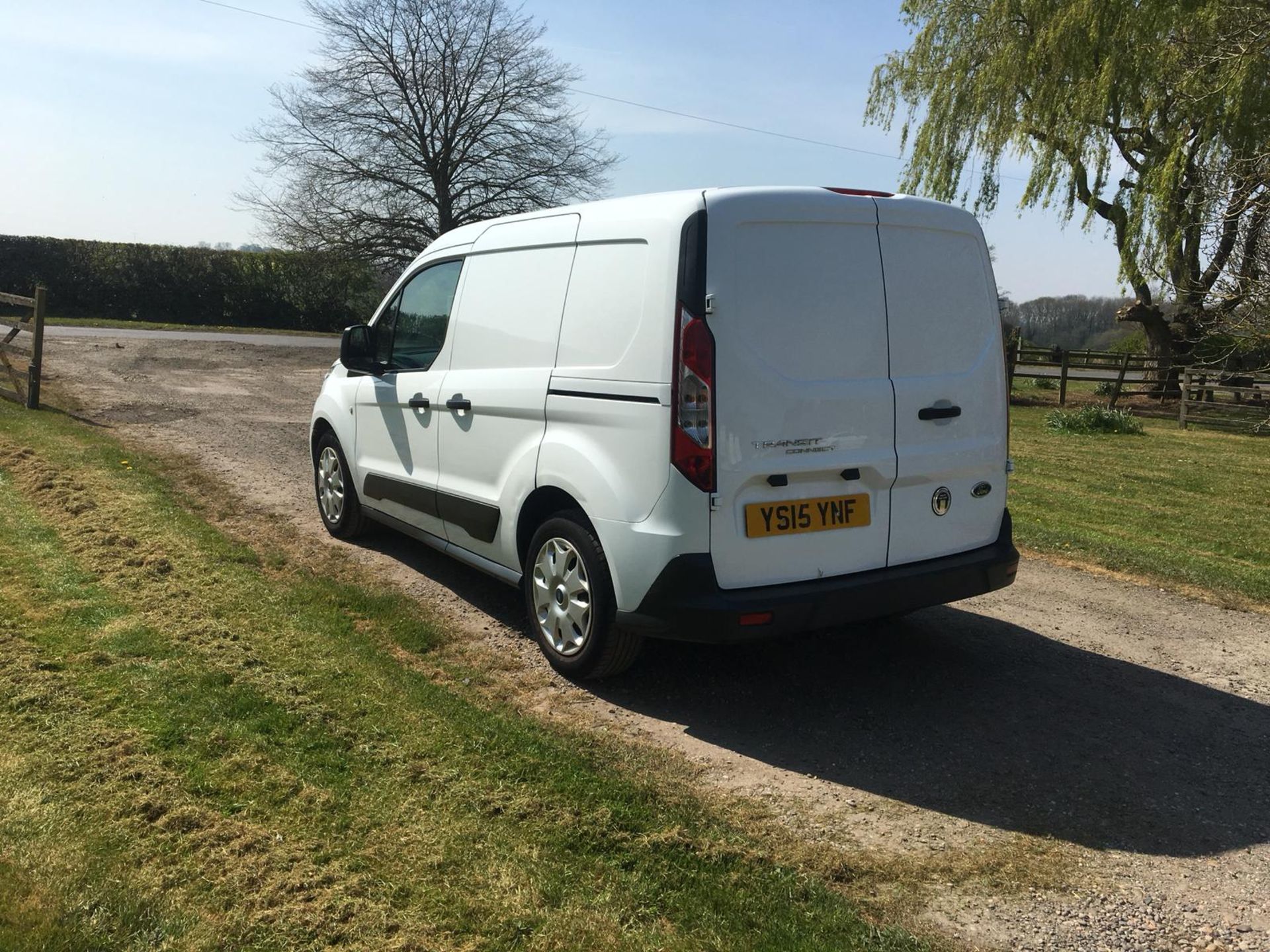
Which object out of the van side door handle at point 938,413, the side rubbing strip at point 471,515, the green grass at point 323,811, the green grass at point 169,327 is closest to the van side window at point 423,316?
the side rubbing strip at point 471,515

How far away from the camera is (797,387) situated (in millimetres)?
4086

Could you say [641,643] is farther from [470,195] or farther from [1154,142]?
[470,195]

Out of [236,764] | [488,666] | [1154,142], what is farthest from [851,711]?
[1154,142]

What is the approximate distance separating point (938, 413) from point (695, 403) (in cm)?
123

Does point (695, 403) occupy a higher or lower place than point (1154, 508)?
higher

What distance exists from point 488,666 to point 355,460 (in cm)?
252

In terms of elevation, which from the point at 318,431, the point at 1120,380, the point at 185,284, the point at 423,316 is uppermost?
the point at 185,284

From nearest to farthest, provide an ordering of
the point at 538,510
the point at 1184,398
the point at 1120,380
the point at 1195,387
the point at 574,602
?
the point at 574,602 → the point at 538,510 → the point at 1195,387 → the point at 1184,398 → the point at 1120,380

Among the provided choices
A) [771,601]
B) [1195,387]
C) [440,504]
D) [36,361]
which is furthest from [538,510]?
[1195,387]

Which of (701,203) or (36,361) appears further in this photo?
(36,361)

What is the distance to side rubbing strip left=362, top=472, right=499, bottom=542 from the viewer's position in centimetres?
523

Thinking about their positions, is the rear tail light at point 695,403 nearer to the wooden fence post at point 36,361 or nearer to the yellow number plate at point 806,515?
the yellow number plate at point 806,515

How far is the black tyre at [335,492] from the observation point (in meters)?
7.02

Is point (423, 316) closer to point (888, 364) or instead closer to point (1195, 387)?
point (888, 364)
